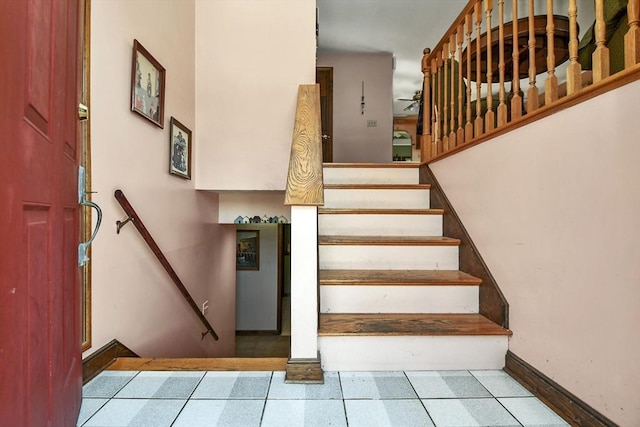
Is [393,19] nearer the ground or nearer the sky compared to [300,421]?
nearer the sky

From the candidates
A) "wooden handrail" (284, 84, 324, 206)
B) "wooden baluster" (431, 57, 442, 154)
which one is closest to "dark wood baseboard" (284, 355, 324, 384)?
"wooden handrail" (284, 84, 324, 206)

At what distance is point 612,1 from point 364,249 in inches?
62.4

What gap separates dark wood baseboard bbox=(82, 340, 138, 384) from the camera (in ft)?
4.35

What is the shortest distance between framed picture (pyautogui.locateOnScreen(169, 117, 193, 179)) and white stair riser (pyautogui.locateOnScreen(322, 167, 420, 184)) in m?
1.14

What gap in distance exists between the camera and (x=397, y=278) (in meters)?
1.78

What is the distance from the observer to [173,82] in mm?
2344

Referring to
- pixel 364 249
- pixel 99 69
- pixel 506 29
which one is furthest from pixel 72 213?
pixel 506 29

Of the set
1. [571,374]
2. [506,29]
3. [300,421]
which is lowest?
[300,421]

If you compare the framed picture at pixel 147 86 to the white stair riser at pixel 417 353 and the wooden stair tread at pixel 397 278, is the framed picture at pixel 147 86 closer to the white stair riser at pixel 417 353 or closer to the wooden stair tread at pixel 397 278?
the wooden stair tread at pixel 397 278

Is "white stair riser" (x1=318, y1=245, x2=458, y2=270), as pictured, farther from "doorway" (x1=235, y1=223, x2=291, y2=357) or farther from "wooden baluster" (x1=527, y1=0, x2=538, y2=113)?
"doorway" (x1=235, y1=223, x2=291, y2=357)

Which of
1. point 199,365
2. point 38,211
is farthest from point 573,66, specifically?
point 199,365

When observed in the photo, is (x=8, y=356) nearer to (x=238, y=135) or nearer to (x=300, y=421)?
(x=300, y=421)

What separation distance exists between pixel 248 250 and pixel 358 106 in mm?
3261

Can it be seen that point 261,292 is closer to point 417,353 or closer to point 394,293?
point 394,293
